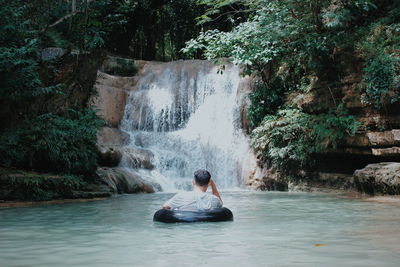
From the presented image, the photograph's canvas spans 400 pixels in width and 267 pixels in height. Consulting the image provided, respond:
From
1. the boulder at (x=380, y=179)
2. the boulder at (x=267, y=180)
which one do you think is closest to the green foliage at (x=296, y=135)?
the boulder at (x=267, y=180)

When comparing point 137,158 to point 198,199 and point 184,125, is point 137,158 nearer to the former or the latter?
point 184,125

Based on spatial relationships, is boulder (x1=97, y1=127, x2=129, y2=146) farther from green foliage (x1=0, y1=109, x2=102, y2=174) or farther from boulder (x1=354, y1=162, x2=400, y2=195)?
boulder (x1=354, y1=162, x2=400, y2=195)

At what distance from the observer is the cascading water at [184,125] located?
60.2 ft

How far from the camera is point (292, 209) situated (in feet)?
32.9

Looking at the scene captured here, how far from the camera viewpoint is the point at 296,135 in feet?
55.2

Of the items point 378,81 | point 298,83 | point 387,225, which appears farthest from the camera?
point 298,83

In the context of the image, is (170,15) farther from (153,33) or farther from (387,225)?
(387,225)

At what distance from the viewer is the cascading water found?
1834 cm

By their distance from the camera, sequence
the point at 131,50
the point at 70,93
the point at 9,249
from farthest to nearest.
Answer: the point at 131,50, the point at 70,93, the point at 9,249

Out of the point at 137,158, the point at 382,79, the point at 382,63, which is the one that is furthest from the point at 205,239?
the point at 137,158

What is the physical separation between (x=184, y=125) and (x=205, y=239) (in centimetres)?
1590

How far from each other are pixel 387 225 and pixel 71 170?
9146 millimetres

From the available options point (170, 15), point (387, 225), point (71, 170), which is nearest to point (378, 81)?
point (387, 225)

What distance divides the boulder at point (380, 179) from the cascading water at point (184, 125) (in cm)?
589
